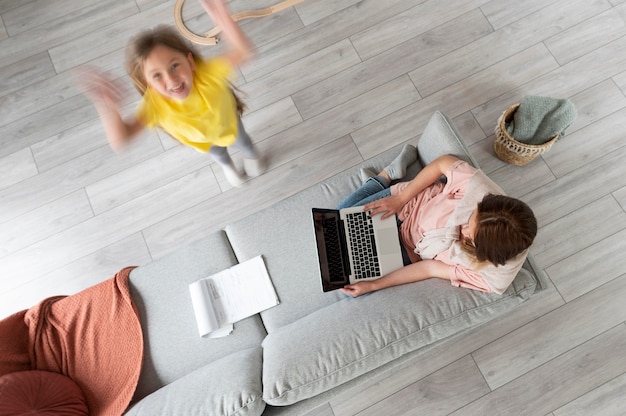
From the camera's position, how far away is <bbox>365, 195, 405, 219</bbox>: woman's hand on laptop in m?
1.62

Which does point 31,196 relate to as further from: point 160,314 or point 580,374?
point 580,374

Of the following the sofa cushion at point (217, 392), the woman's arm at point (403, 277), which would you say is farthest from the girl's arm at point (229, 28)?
the sofa cushion at point (217, 392)

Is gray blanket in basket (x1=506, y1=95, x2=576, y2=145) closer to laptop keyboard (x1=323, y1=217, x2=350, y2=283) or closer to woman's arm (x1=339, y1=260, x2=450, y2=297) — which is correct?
woman's arm (x1=339, y1=260, x2=450, y2=297)

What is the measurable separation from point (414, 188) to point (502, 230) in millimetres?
443

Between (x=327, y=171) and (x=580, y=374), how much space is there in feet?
4.61

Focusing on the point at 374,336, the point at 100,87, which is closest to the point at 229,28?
the point at 100,87

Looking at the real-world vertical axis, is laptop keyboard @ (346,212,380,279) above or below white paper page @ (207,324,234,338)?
above

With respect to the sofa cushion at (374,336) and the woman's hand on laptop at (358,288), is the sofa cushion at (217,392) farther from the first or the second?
the woman's hand on laptop at (358,288)

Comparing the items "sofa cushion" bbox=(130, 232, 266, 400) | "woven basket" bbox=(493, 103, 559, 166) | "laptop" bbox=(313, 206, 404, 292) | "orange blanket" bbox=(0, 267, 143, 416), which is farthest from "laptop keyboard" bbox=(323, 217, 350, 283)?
"woven basket" bbox=(493, 103, 559, 166)

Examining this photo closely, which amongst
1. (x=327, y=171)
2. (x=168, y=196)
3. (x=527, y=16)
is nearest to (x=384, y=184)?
(x=327, y=171)

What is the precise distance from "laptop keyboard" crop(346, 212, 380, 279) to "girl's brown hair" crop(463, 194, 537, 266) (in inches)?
16.8

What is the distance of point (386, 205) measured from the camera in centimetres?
163

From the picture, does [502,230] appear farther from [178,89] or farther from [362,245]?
[178,89]

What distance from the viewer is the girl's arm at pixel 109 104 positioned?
4.64 feet
